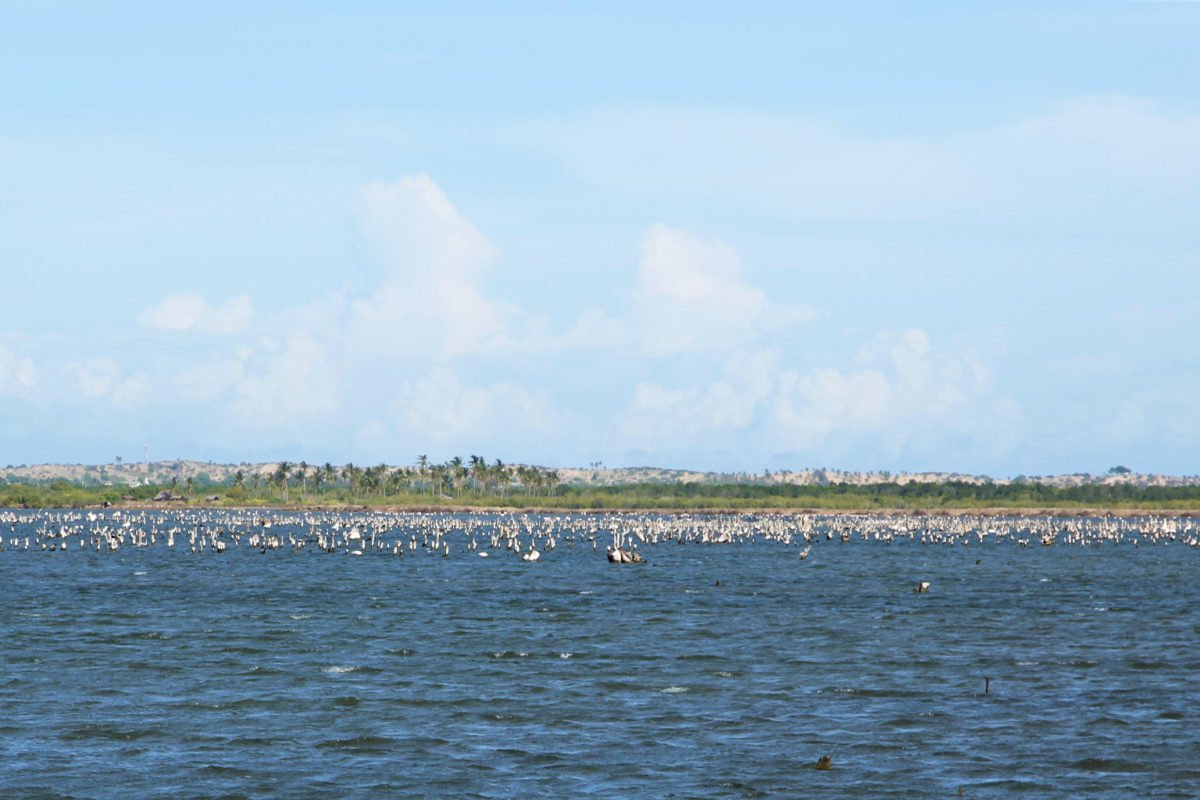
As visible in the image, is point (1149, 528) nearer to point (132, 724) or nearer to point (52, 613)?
point (52, 613)

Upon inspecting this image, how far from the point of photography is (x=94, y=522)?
587ft

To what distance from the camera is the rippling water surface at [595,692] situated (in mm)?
29109

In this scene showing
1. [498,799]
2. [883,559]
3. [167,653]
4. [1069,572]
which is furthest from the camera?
[883,559]

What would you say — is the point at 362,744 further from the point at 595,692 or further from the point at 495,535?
the point at 495,535

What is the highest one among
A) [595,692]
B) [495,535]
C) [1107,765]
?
[1107,765]

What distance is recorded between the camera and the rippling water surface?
29.1 m

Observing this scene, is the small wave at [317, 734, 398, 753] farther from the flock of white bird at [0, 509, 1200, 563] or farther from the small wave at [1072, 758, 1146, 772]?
the flock of white bird at [0, 509, 1200, 563]

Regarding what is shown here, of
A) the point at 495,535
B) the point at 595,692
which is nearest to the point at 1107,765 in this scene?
the point at 595,692

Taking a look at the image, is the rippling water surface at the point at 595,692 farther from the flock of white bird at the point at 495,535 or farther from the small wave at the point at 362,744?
the flock of white bird at the point at 495,535

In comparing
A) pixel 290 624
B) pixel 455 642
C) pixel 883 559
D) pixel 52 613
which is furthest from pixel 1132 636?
pixel 883 559

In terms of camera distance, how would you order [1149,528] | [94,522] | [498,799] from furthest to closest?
[94,522], [1149,528], [498,799]

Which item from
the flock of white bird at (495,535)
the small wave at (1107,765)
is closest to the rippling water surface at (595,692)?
the small wave at (1107,765)

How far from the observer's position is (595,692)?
40.3 metres

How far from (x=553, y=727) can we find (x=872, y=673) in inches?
519
